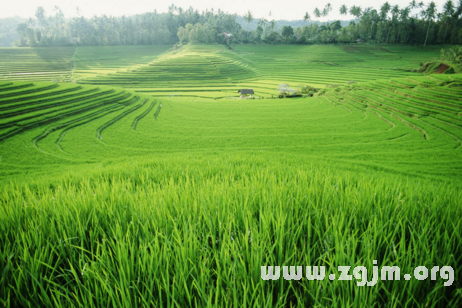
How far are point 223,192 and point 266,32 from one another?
4141 inches

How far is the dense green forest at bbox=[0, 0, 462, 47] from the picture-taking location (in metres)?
69.8

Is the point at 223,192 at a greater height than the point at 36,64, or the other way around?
the point at 36,64

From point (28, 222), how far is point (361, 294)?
182 centimetres

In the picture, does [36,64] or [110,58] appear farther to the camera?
[110,58]

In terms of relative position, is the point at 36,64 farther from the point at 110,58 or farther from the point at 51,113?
the point at 51,113

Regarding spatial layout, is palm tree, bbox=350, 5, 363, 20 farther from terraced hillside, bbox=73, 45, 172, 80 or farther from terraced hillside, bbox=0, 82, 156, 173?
terraced hillside, bbox=0, 82, 156, 173

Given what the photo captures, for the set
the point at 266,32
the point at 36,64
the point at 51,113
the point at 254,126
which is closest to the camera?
the point at 51,113

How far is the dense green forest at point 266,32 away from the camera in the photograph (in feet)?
229

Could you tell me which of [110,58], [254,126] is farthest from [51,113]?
[110,58]

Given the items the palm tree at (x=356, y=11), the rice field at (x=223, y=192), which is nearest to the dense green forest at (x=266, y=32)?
the palm tree at (x=356, y=11)

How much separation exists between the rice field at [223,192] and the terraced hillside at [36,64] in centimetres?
1213

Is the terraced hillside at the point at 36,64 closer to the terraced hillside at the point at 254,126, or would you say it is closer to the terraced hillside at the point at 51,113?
the terraced hillside at the point at 51,113

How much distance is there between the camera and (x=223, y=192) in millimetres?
1766

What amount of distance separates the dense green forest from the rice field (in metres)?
33.9
